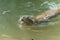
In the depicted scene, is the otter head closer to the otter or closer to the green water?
the otter

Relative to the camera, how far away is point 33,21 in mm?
5566

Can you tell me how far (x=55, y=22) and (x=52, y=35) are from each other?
91 centimetres

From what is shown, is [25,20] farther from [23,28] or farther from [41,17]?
[41,17]

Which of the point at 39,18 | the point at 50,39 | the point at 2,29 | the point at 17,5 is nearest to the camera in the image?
the point at 50,39

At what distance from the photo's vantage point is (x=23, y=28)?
5301mm

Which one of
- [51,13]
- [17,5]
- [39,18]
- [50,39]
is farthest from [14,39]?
[17,5]

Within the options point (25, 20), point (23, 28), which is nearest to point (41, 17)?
point (25, 20)

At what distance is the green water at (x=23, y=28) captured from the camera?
15.6ft

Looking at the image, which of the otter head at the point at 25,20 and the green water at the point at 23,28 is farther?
the otter head at the point at 25,20

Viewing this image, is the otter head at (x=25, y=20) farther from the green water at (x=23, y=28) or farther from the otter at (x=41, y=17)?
the green water at (x=23, y=28)

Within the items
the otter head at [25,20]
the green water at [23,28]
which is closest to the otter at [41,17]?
the otter head at [25,20]

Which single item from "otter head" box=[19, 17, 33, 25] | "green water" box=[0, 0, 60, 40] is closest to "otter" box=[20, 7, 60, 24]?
"otter head" box=[19, 17, 33, 25]

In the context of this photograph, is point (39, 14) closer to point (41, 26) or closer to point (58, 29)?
point (41, 26)

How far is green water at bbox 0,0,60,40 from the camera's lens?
15.6 ft
